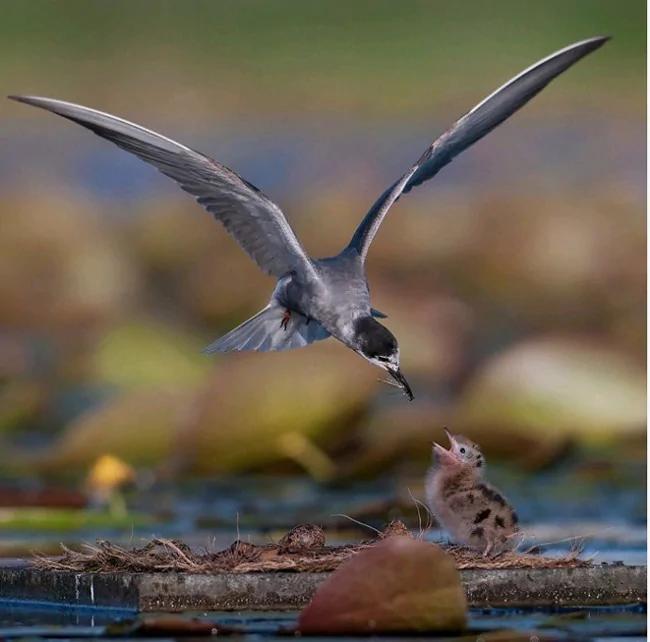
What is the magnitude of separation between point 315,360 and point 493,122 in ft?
18.0

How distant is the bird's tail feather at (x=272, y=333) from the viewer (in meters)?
9.06

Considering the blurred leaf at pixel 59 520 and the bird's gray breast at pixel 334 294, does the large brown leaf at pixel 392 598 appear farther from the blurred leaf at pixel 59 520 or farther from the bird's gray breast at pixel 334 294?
the blurred leaf at pixel 59 520

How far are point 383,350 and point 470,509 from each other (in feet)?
2.14

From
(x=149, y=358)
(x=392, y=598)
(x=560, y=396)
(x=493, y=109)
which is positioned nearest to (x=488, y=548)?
(x=392, y=598)

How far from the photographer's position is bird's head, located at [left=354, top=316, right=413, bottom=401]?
8.16m

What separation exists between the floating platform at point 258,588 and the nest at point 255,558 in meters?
0.05

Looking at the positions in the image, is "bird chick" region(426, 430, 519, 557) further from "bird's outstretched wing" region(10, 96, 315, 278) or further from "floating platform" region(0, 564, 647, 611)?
"bird's outstretched wing" region(10, 96, 315, 278)

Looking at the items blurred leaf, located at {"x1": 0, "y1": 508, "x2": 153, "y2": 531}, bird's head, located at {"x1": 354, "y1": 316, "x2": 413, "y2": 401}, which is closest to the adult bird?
bird's head, located at {"x1": 354, "y1": 316, "x2": 413, "y2": 401}

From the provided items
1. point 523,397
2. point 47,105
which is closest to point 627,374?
point 523,397

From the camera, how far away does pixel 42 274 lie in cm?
1927

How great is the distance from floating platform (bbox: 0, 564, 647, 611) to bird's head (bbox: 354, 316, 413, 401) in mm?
869

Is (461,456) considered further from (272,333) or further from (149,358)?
(149,358)

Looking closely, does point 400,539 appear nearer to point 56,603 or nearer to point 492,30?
point 56,603

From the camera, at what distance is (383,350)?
8164 mm
